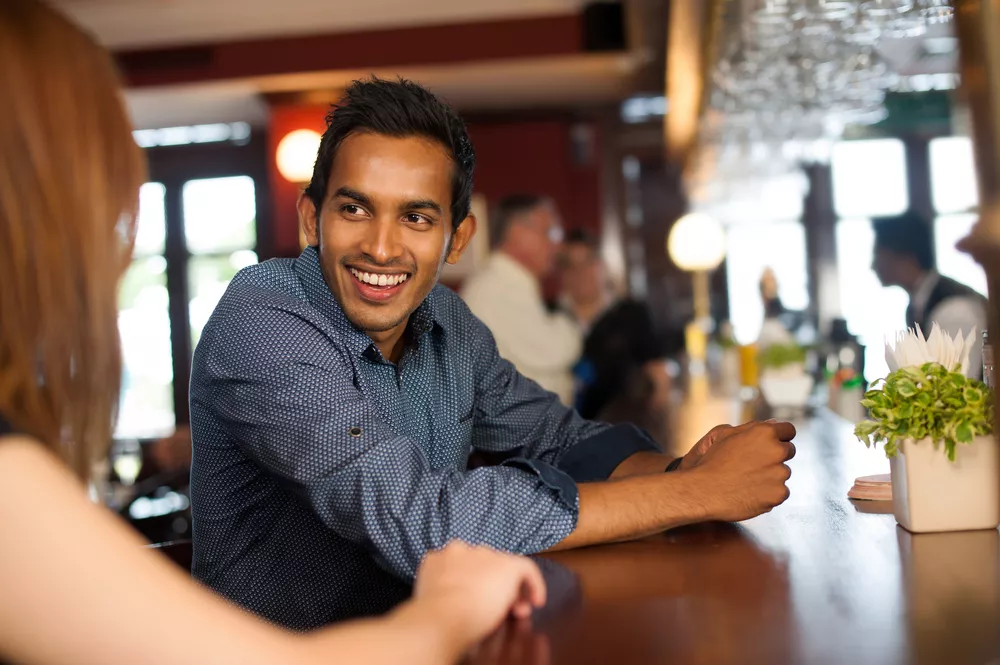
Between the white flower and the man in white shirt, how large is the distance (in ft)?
11.2

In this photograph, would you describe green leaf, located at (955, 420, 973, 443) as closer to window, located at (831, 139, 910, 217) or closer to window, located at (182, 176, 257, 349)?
window, located at (182, 176, 257, 349)

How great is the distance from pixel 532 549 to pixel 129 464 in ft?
23.7

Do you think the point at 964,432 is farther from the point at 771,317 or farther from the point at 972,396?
the point at 771,317

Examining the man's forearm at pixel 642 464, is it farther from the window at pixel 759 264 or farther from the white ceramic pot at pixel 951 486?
the window at pixel 759 264

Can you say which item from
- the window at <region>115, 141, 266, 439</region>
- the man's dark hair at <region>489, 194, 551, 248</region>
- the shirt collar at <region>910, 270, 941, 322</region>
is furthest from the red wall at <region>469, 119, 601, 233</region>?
the shirt collar at <region>910, 270, 941, 322</region>

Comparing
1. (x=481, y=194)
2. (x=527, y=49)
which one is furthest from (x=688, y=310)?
(x=527, y=49)

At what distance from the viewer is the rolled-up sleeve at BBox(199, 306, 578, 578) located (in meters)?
1.24

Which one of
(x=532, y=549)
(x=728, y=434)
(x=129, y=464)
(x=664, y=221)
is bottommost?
(x=129, y=464)

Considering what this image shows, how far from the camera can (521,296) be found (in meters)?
4.86

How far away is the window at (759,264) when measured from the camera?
9359 mm

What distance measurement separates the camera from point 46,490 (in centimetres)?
73

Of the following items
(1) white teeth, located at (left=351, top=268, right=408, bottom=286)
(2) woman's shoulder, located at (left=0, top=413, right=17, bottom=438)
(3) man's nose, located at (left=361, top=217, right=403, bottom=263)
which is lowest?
(2) woman's shoulder, located at (left=0, top=413, right=17, bottom=438)

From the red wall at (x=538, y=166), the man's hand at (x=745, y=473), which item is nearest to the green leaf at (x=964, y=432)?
the man's hand at (x=745, y=473)

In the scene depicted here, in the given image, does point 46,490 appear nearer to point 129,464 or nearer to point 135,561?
point 135,561
